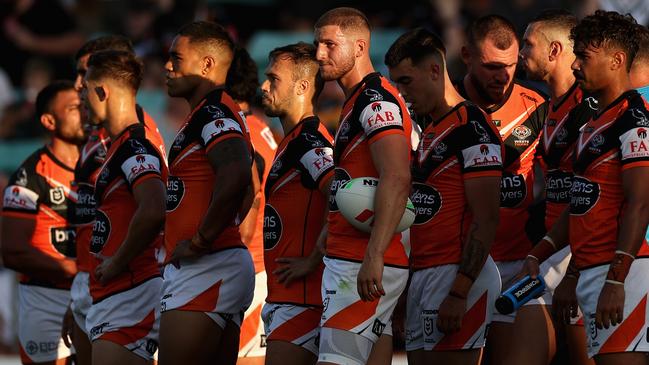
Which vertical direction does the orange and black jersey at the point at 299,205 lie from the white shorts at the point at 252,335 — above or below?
above

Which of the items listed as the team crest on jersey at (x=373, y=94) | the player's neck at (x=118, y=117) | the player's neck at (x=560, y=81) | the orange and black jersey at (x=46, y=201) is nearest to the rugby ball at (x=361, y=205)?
the team crest on jersey at (x=373, y=94)

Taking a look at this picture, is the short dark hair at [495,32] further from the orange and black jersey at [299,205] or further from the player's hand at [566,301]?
the player's hand at [566,301]

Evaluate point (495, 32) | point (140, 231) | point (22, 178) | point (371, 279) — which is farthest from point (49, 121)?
point (371, 279)

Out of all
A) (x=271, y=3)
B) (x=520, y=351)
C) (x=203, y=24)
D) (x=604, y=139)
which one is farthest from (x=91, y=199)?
(x=271, y=3)

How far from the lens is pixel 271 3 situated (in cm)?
1948

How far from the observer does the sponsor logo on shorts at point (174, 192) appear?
793 cm

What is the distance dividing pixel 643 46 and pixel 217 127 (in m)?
2.67

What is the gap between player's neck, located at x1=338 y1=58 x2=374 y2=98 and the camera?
728 centimetres

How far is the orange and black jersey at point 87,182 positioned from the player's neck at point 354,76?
6.98ft

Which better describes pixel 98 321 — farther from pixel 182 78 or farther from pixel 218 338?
pixel 182 78

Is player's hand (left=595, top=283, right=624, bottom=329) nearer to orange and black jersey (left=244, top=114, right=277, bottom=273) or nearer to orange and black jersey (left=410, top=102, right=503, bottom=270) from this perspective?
orange and black jersey (left=410, top=102, right=503, bottom=270)

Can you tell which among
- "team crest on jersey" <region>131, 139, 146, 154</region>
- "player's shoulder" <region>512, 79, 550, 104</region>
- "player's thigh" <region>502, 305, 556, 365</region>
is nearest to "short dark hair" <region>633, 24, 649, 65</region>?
"player's shoulder" <region>512, 79, 550, 104</region>

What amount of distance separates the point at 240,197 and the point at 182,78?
40.0 inches

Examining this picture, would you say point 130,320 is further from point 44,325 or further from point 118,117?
point 44,325
